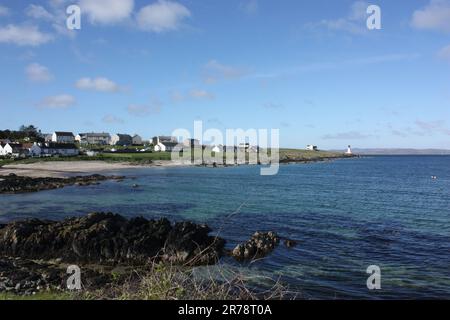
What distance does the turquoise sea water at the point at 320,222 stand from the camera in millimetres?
19047

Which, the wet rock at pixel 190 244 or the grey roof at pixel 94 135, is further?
the grey roof at pixel 94 135

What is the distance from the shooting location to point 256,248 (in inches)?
918

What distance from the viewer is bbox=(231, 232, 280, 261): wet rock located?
74.4 ft

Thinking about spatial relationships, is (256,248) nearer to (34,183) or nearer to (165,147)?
(34,183)

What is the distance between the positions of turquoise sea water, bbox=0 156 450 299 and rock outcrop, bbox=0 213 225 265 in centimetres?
226

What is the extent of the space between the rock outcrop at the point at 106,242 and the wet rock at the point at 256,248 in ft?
3.65

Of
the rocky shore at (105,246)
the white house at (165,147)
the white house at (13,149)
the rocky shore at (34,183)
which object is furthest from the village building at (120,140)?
the rocky shore at (105,246)

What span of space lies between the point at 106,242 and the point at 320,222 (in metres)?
17.2

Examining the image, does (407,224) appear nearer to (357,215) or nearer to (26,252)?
(357,215)

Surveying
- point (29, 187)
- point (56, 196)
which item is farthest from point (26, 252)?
point (29, 187)

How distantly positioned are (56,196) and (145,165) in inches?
2334

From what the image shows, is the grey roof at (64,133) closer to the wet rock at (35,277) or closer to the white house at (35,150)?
the white house at (35,150)
